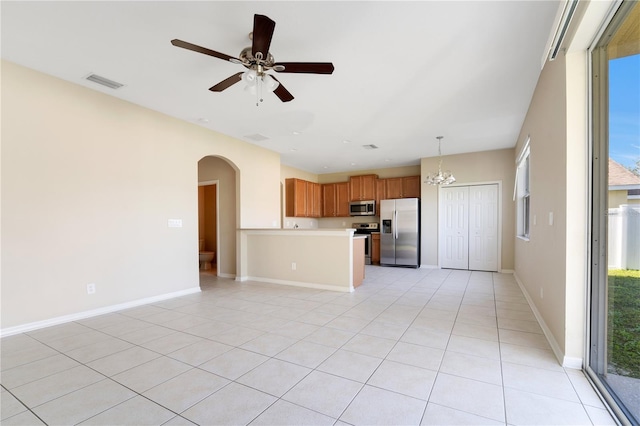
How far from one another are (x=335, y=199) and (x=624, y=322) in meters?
7.26

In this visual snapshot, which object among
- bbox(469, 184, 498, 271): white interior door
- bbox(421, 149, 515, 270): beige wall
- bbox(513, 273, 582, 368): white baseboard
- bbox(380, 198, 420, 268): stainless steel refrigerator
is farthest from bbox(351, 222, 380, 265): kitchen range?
bbox(513, 273, 582, 368): white baseboard

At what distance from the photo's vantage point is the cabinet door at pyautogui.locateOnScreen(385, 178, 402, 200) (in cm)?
→ 779

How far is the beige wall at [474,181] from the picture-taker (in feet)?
20.3

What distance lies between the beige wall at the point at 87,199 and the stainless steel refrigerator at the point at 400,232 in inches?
182

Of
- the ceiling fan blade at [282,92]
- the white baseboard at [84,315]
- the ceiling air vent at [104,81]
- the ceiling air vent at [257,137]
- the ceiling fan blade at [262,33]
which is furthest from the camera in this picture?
the ceiling air vent at [257,137]

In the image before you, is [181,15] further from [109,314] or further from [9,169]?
[109,314]

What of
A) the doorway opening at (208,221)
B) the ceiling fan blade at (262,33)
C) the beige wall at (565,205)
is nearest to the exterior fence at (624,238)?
the beige wall at (565,205)

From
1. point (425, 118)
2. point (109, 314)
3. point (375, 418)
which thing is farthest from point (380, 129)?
point (109, 314)

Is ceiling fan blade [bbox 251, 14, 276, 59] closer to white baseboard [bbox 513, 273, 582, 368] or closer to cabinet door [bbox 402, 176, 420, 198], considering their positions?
white baseboard [bbox 513, 273, 582, 368]

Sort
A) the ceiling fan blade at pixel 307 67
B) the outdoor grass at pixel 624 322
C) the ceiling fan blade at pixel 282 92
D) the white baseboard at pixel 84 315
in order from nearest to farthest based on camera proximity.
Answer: the outdoor grass at pixel 624 322, the ceiling fan blade at pixel 307 67, the ceiling fan blade at pixel 282 92, the white baseboard at pixel 84 315

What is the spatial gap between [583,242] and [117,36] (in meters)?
4.04

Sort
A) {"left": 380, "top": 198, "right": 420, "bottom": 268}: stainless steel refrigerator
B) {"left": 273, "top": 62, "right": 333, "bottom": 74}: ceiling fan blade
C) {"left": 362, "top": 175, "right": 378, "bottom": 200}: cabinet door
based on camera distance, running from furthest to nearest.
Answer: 1. {"left": 362, "top": 175, "right": 378, "bottom": 200}: cabinet door
2. {"left": 380, "top": 198, "right": 420, "bottom": 268}: stainless steel refrigerator
3. {"left": 273, "top": 62, "right": 333, "bottom": 74}: ceiling fan blade

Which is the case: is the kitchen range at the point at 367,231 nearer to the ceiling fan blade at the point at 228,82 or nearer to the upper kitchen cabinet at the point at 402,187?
the upper kitchen cabinet at the point at 402,187

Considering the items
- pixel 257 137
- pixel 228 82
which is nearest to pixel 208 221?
pixel 257 137
